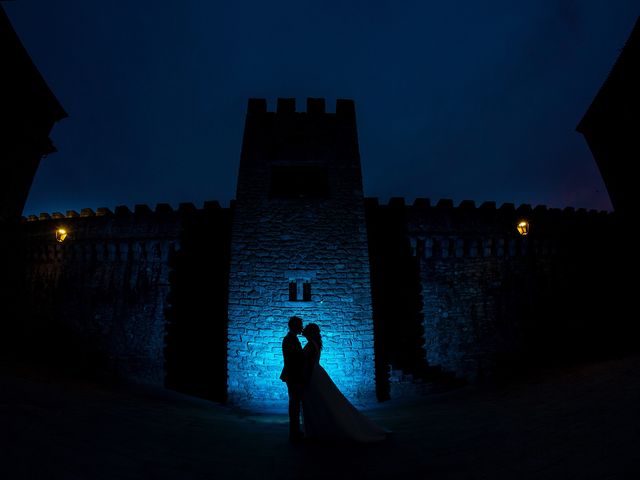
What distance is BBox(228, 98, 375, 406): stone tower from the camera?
298 inches

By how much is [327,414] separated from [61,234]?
1155 cm

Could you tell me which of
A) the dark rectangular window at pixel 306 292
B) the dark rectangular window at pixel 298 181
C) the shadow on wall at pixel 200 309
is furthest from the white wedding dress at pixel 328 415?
the dark rectangular window at pixel 298 181

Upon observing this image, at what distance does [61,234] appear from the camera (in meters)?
10.9

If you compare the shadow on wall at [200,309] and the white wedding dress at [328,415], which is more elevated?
the shadow on wall at [200,309]

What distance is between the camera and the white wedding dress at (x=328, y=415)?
386cm

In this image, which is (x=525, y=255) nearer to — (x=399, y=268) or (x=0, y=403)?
(x=399, y=268)

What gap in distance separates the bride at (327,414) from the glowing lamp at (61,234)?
10.8 meters

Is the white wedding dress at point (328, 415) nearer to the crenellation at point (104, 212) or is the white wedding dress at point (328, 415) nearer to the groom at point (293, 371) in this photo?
the groom at point (293, 371)

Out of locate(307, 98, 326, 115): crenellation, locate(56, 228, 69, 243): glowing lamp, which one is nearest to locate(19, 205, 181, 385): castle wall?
locate(56, 228, 69, 243): glowing lamp

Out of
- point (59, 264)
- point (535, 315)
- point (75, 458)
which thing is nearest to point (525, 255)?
point (535, 315)

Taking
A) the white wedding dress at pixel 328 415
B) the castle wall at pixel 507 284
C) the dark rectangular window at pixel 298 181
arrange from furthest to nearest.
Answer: the castle wall at pixel 507 284, the dark rectangular window at pixel 298 181, the white wedding dress at pixel 328 415

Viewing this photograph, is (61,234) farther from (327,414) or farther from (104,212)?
(327,414)

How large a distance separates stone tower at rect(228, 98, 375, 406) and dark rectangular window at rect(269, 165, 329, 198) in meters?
0.03

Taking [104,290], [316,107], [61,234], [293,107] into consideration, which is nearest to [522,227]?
[316,107]
